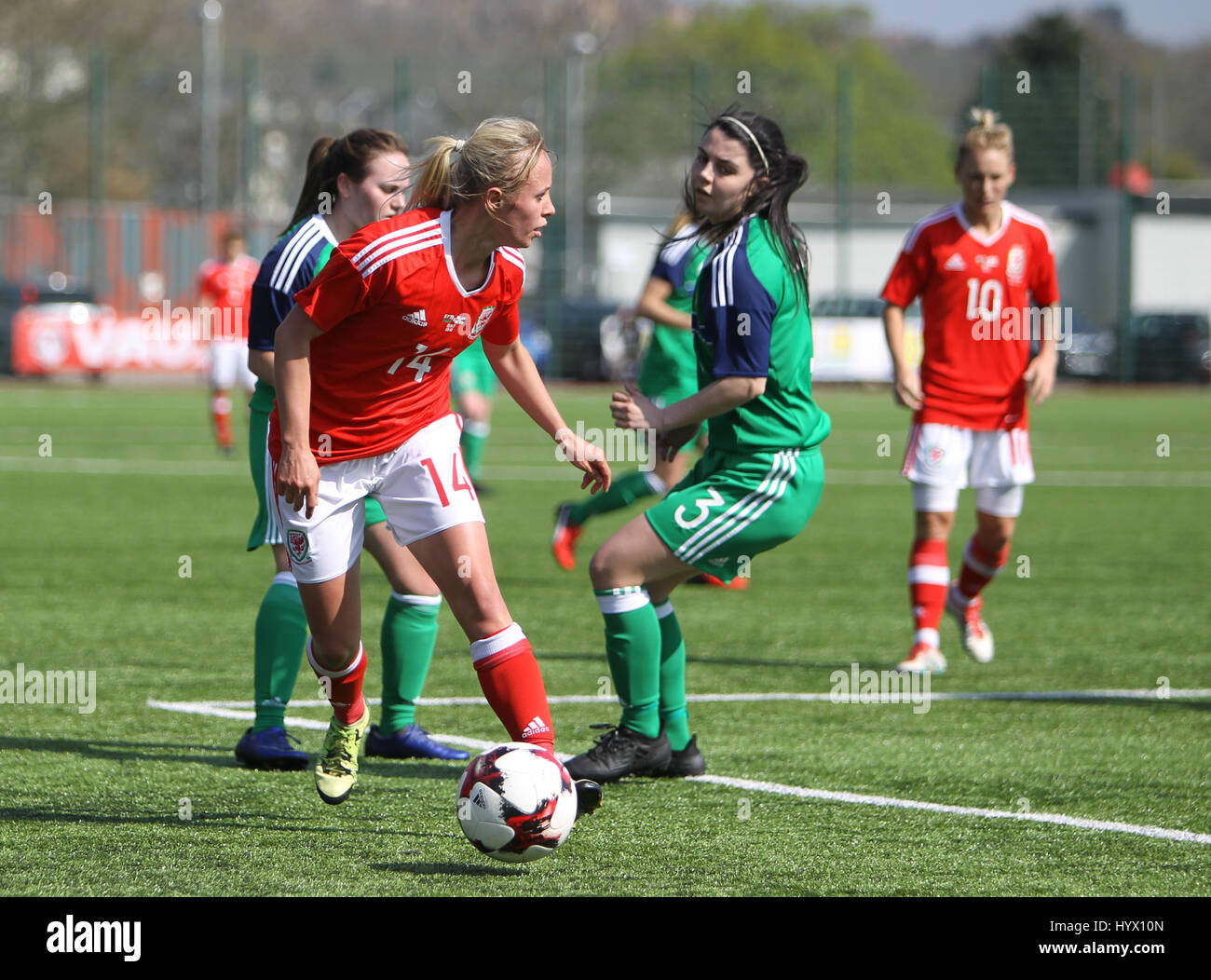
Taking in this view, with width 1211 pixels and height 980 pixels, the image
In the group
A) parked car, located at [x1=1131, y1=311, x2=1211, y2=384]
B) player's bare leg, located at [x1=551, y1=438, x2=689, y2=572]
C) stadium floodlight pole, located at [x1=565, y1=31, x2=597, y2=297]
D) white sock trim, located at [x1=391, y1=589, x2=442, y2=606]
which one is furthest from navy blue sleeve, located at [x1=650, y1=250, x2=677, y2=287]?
stadium floodlight pole, located at [x1=565, y1=31, x2=597, y2=297]

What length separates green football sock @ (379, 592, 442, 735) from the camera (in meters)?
5.72

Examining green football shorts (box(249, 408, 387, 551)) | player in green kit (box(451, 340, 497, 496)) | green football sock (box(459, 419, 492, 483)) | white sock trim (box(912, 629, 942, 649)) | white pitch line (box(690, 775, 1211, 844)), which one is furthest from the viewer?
player in green kit (box(451, 340, 497, 496))

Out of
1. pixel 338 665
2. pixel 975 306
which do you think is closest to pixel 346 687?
pixel 338 665

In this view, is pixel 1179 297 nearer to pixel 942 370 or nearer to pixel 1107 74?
pixel 1107 74

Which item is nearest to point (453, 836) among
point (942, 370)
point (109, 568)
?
point (942, 370)

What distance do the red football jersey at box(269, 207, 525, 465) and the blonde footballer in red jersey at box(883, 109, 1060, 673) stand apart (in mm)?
3154

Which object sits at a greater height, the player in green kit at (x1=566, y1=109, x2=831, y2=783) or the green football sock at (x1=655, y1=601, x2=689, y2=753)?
the player in green kit at (x1=566, y1=109, x2=831, y2=783)

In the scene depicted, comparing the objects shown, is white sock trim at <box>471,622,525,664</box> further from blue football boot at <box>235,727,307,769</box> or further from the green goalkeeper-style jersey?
blue football boot at <box>235,727,307,769</box>

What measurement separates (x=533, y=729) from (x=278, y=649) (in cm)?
138

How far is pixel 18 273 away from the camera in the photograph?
38719mm

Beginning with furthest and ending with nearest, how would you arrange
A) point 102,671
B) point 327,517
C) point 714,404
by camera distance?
1. point 102,671
2. point 714,404
3. point 327,517
